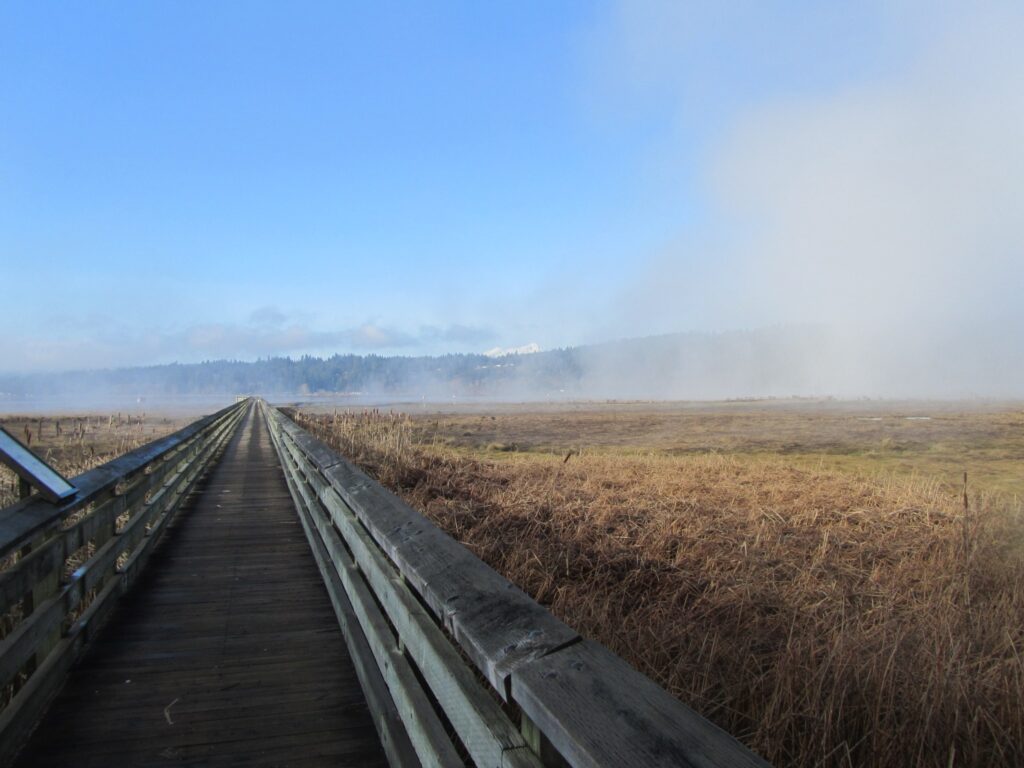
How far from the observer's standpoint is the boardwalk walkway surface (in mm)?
2889

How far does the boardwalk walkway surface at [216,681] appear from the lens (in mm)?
2889

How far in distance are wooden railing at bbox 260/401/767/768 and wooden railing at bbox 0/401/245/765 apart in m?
1.47

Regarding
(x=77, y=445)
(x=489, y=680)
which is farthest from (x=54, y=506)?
(x=77, y=445)

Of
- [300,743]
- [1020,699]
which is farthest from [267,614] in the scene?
[1020,699]

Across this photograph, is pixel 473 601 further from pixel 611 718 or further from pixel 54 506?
pixel 54 506

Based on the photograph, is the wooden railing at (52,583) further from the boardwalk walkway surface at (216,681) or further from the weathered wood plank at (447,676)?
the weathered wood plank at (447,676)

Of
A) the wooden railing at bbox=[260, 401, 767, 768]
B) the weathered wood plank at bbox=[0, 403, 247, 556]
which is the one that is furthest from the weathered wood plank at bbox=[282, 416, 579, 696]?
the weathered wood plank at bbox=[0, 403, 247, 556]

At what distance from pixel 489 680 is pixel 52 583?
9.99ft

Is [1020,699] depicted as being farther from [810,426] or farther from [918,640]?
[810,426]

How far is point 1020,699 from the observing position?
11.3 ft

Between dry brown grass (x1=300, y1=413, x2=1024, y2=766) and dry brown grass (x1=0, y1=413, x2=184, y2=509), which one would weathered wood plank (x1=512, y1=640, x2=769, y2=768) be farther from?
dry brown grass (x1=0, y1=413, x2=184, y2=509)

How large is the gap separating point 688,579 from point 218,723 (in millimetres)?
4835

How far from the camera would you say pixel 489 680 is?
1599 mm

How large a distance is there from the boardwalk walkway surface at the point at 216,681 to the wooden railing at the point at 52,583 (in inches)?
5.3
